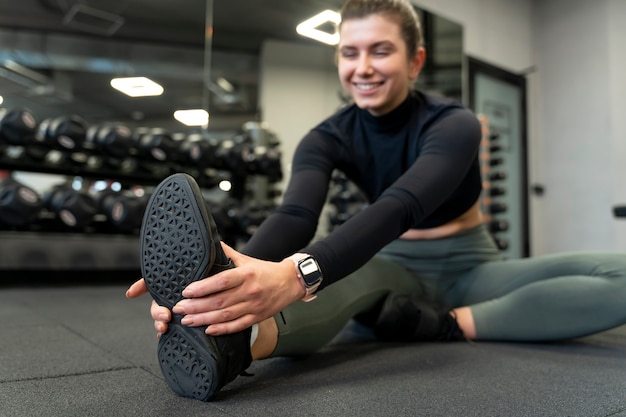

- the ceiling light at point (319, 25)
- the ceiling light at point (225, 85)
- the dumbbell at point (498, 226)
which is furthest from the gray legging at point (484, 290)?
the ceiling light at point (225, 85)

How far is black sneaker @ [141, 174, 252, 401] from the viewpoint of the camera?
2.21ft

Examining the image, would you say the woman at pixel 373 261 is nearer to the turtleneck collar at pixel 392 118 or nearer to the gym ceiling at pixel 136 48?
the turtleneck collar at pixel 392 118

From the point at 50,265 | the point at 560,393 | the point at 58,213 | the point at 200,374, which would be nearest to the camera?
the point at 200,374

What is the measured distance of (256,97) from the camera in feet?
13.6

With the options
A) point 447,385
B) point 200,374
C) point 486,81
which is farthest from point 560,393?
point 486,81

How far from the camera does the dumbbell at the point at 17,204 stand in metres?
2.32

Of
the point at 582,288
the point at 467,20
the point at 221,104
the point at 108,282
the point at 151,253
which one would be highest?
the point at 467,20

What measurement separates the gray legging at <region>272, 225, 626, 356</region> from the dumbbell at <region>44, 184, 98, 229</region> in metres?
1.77

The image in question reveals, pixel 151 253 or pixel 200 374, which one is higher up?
pixel 151 253

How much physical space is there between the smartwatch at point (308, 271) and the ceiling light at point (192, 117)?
2832 mm

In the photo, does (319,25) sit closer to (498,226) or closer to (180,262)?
(498,226)

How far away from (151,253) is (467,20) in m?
4.47

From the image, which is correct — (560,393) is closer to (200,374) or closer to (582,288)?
(582,288)

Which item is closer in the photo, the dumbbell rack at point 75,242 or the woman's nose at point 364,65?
the woman's nose at point 364,65
